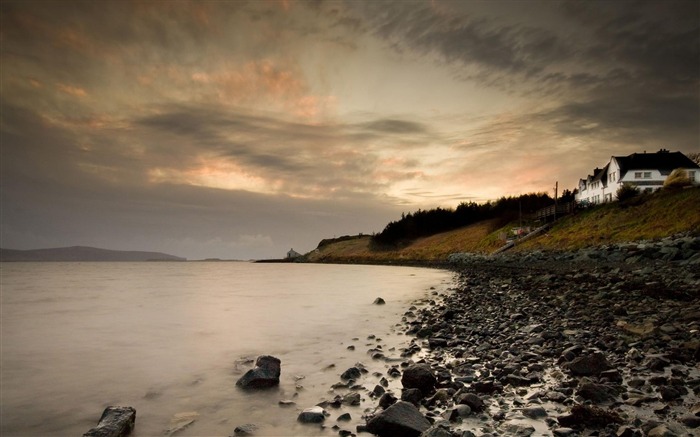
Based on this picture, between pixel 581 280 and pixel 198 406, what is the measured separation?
22113 mm

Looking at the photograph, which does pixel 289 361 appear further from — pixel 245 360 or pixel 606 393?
pixel 606 393

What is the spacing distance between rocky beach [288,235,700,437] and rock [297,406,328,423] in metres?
0.03

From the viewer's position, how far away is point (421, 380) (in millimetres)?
6441

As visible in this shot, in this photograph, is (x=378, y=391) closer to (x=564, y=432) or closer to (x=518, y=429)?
(x=518, y=429)

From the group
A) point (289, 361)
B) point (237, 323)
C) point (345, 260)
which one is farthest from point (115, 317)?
point (345, 260)

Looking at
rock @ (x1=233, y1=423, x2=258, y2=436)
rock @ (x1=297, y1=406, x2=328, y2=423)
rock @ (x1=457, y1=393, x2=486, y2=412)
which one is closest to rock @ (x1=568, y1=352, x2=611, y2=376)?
rock @ (x1=457, y1=393, x2=486, y2=412)

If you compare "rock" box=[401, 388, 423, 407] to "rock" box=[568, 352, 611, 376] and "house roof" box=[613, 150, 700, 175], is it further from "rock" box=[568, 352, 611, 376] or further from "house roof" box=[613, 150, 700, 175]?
"house roof" box=[613, 150, 700, 175]

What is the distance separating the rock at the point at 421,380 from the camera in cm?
641

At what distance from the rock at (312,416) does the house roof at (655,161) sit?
95455mm

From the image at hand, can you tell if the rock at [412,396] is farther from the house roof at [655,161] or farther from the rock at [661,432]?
the house roof at [655,161]

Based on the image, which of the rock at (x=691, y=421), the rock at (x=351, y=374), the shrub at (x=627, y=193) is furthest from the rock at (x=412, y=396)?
the shrub at (x=627, y=193)

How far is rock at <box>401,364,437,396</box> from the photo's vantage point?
6.41m

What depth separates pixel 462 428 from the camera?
4902 mm

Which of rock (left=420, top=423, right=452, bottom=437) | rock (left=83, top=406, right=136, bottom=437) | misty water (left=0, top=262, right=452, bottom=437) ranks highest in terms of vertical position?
rock (left=420, top=423, right=452, bottom=437)
